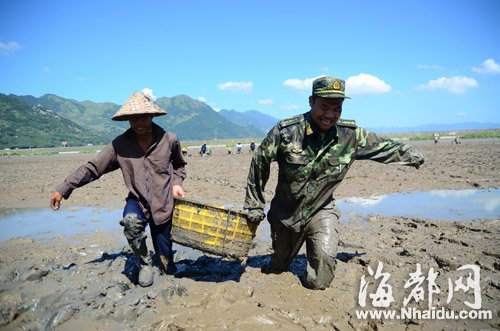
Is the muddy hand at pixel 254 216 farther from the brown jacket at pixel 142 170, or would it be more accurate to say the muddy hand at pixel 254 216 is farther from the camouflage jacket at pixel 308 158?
the brown jacket at pixel 142 170

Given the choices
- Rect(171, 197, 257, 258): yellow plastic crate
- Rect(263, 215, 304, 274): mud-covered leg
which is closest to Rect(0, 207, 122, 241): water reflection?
Rect(171, 197, 257, 258): yellow plastic crate

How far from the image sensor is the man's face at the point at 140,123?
4.02 metres

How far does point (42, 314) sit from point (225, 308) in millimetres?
1752

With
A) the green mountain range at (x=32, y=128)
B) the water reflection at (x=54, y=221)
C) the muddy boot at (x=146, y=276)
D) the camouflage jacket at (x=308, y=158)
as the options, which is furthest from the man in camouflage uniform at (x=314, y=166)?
the green mountain range at (x=32, y=128)

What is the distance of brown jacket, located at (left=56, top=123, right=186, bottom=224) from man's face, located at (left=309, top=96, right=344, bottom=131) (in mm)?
1789

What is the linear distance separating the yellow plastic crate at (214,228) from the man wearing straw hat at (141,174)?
1.36 feet

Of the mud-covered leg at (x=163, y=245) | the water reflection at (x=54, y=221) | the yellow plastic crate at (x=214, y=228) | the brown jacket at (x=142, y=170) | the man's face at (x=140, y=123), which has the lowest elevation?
the water reflection at (x=54, y=221)

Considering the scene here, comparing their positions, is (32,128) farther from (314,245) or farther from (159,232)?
(314,245)

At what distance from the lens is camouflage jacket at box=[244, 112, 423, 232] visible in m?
3.89

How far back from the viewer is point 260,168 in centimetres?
400

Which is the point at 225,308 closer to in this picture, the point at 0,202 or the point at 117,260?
the point at 117,260

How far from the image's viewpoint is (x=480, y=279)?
3.95 metres

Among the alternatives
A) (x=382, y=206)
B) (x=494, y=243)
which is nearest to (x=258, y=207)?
(x=494, y=243)

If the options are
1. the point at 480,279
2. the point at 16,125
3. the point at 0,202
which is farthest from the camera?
the point at 16,125
